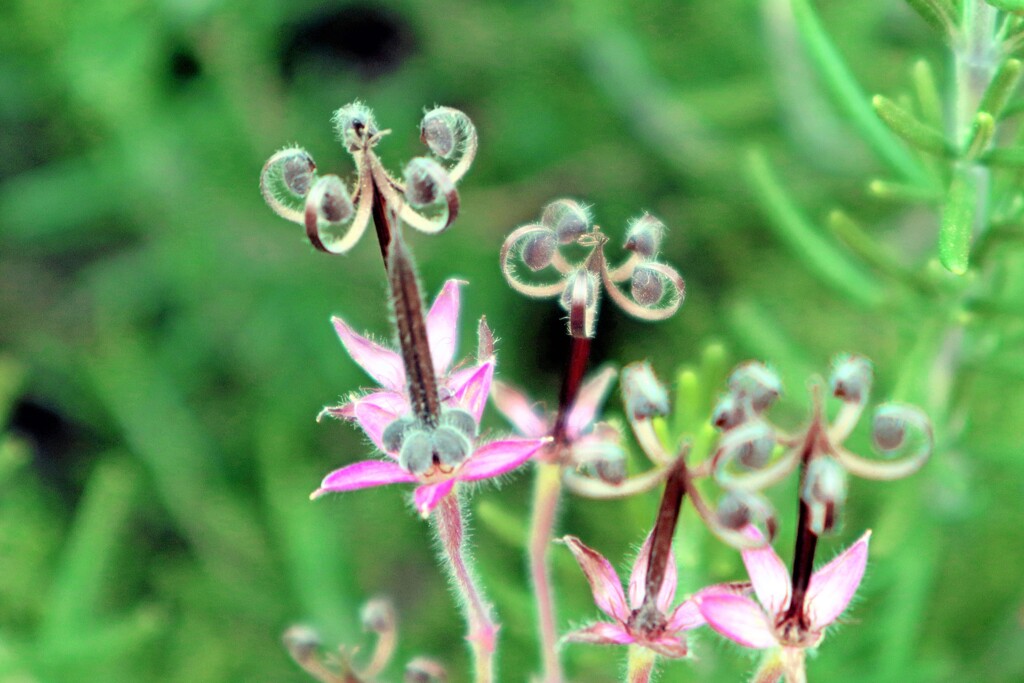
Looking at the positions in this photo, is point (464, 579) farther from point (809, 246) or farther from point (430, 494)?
point (809, 246)

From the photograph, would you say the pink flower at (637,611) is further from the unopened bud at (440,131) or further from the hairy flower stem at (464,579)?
the unopened bud at (440,131)

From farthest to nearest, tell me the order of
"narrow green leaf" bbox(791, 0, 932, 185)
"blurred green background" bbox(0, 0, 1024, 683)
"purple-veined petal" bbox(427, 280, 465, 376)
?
1. "blurred green background" bbox(0, 0, 1024, 683)
2. "narrow green leaf" bbox(791, 0, 932, 185)
3. "purple-veined petal" bbox(427, 280, 465, 376)

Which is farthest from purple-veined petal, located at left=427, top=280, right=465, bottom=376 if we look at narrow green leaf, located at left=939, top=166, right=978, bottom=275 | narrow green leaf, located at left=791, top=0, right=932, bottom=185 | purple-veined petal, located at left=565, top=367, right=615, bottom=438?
narrow green leaf, located at left=791, top=0, right=932, bottom=185

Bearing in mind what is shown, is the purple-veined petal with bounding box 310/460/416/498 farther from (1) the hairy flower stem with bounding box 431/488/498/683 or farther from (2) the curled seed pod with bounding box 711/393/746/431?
(2) the curled seed pod with bounding box 711/393/746/431

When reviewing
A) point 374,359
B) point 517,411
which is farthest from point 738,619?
point 374,359

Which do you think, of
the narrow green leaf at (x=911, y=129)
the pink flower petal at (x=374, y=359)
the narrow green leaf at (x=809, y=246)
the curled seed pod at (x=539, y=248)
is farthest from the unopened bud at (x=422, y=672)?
the narrow green leaf at (x=809, y=246)
